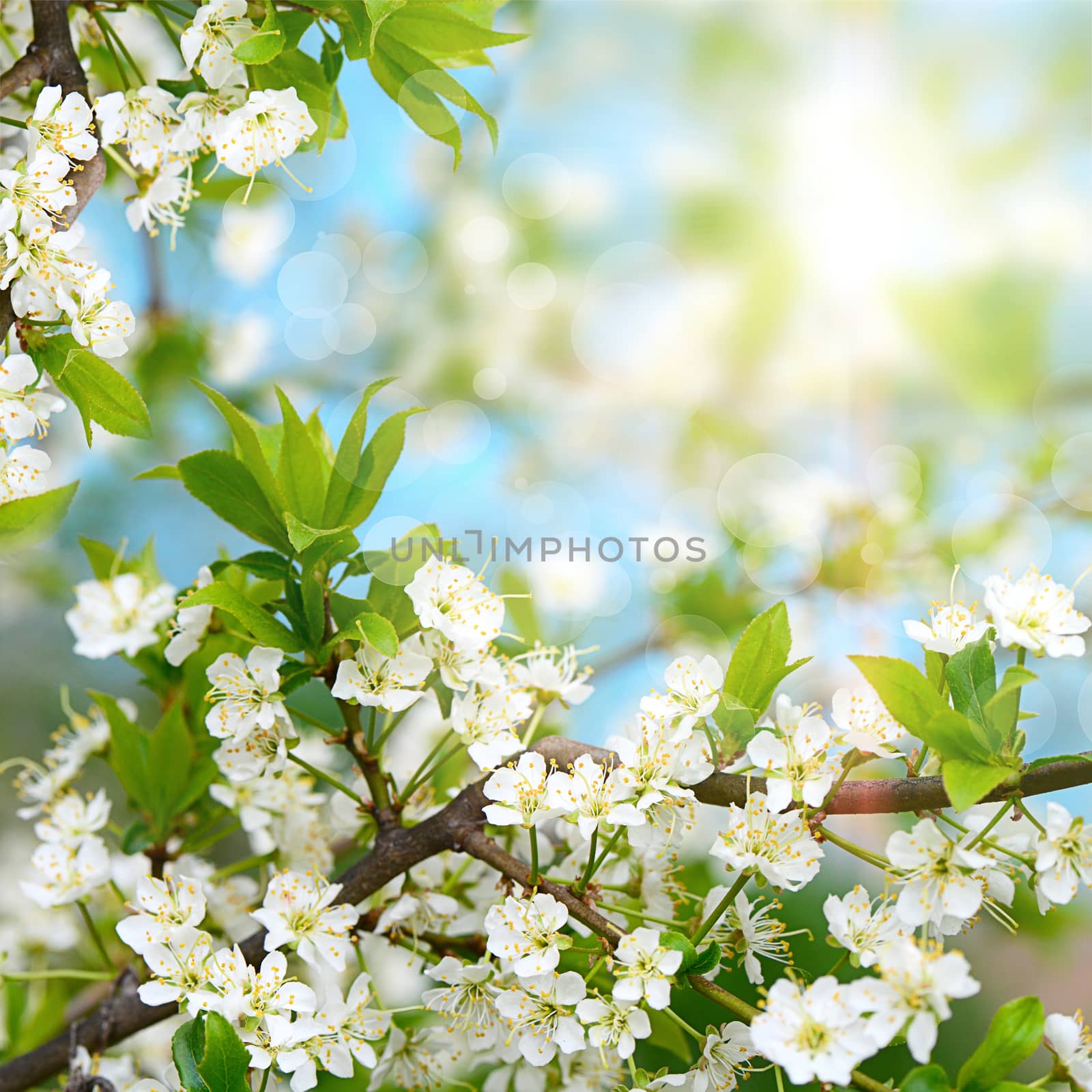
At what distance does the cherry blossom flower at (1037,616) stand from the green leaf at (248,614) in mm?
437

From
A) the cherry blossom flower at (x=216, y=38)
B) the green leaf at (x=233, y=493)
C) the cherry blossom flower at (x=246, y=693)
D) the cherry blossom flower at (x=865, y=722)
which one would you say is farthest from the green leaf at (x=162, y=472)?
the cherry blossom flower at (x=865, y=722)

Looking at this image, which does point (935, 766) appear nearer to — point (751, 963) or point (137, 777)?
point (751, 963)

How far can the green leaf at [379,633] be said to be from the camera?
1.88ft

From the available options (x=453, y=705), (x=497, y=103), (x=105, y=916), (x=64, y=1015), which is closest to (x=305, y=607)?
(x=453, y=705)

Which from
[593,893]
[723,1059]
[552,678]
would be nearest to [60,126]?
[552,678]

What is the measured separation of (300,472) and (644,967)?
1.23 ft

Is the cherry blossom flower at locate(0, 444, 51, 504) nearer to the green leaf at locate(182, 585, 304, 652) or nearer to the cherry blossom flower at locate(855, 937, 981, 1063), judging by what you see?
the green leaf at locate(182, 585, 304, 652)

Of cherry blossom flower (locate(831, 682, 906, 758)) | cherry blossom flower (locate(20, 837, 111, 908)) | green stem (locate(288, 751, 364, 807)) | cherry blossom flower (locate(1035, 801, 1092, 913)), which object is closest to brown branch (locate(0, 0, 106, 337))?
green stem (locate(288, 751, 364, 807))

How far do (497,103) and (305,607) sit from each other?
1.30 m

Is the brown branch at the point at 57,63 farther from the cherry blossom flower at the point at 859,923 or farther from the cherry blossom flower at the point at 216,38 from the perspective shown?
the cherry blossom flower at the point at 859,923

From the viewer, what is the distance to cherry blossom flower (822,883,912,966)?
54 centimetres

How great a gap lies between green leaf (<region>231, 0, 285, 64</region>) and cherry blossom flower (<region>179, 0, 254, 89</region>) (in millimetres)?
20

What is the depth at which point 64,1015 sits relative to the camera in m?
0.98

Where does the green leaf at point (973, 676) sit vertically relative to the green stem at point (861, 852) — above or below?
above
